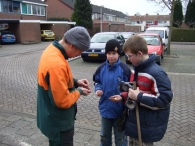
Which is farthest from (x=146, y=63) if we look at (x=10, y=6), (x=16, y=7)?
(x=16, y=7)

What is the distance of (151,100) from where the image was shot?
1.87m

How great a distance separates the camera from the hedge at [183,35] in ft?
84.7

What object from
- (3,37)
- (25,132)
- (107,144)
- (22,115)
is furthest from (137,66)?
(3,37)

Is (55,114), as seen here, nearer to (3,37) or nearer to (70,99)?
(70,99)

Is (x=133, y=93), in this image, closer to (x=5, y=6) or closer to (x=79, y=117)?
(x=79, y=117)

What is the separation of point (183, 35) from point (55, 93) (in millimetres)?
27652

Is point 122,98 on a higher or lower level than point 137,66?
lower

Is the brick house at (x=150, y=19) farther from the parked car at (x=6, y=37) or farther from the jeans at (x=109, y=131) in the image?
the jeans at (x=109, y=131)

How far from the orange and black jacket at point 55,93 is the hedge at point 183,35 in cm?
2719

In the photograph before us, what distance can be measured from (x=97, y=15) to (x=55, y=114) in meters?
58.0

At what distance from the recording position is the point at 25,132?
3.53 m

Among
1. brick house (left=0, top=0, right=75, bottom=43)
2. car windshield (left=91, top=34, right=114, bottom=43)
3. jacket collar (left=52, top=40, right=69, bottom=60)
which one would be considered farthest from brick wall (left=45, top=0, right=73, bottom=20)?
jacket collar (left=52, top=40, right=69, bottom=60)

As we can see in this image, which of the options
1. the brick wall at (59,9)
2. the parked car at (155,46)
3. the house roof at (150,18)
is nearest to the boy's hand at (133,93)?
the parked car at (155,46)

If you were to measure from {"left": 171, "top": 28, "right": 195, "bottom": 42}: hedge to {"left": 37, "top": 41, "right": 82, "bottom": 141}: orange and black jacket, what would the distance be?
27186 millimetres
